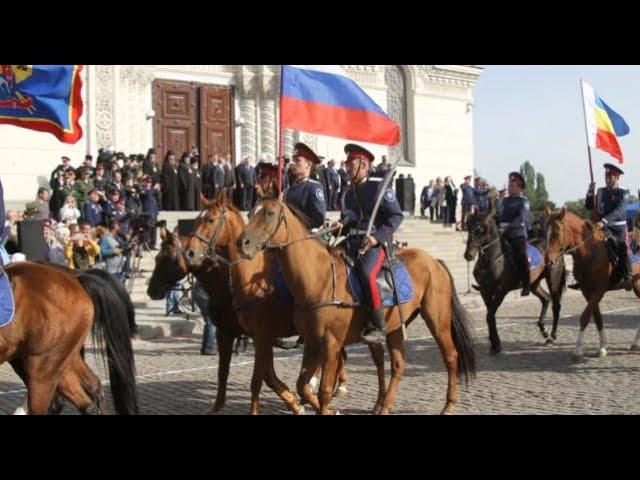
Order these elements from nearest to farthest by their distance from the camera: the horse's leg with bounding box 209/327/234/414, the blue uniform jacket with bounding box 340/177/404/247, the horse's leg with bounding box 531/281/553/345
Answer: the blue uniform jacket with bounding box 340/177/404/247, the horse's leg with bounding box 209/327/234/414, the horse's leg with bounding box 531/281/553/345

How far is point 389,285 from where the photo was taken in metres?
8.44

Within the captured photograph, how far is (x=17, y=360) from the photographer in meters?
7.07

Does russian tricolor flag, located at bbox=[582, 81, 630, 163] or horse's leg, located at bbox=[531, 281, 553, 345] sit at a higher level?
russian tricolor flag, located at bbox=[582, 81, 630, 163]

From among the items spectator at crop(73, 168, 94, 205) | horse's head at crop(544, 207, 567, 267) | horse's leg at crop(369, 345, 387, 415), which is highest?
spectator at crop(73, 168, 94, 205)

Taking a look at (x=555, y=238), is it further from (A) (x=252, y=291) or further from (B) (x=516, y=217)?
(A) (x=252, y=291)

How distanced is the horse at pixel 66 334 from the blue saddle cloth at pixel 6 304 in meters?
0.06

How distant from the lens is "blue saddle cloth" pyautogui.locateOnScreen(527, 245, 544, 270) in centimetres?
1393

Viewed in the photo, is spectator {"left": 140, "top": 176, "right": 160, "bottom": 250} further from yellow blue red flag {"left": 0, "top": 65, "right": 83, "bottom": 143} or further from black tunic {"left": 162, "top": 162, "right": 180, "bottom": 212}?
yellow blue red flag {"left": 0, "top": 65, "right": 83, "bottom": 143}

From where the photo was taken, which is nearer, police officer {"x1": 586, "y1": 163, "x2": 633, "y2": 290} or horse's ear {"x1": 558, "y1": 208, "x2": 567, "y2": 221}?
police officer {"x1": 586, "y1": 163, "x2": 633, "y2": 290}

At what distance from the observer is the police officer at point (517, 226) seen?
1385cm

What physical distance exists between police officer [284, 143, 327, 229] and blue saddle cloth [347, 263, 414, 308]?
100 cm

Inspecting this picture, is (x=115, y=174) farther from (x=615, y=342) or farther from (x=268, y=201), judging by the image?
(x=268, y=201)

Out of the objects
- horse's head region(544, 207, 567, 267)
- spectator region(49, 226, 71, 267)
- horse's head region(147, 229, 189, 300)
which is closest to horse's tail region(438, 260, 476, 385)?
horse's head region(147, 229, 189, 300)

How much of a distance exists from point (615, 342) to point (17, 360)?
10.0 metres
